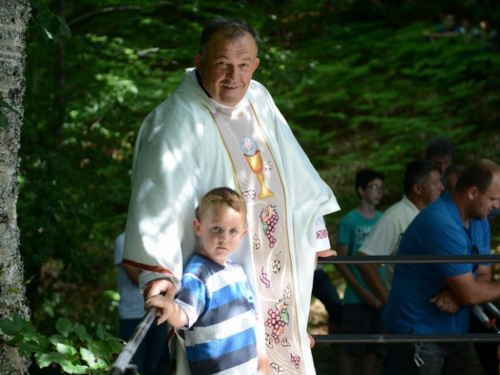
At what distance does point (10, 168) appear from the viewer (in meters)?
3.25

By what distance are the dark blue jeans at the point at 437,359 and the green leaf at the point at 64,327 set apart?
6.77ft

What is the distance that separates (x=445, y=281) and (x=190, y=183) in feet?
5.84

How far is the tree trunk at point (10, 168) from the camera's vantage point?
10.5 feet

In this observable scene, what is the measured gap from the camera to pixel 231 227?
3.10 meters

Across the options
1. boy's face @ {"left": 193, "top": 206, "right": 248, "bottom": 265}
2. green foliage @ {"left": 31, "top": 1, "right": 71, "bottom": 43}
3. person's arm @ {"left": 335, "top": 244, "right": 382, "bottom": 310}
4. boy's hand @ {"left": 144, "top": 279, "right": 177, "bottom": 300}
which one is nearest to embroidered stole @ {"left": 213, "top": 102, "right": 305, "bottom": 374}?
boy's face @ {"left": 193, "top": 206, "right": 248, "bottom": 265}

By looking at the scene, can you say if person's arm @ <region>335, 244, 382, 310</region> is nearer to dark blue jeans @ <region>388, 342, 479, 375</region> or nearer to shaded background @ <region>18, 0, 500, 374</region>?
dark blue jeans @ <region>388, 342, 479, 375</region>

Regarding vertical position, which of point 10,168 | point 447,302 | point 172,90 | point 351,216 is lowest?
point 447,302

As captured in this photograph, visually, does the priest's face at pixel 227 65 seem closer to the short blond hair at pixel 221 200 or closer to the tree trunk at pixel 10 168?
the short blond hair at pixel 221 200

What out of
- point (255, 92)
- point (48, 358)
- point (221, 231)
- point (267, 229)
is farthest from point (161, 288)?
point (255, 92)

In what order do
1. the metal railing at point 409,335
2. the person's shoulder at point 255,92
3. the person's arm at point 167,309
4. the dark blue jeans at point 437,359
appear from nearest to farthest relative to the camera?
1. the person's arm at point 167,309
2. the person's shoulder at point 255,92
3. the metal railing at point 409,335
4. the dark blue jeans at point 437,359

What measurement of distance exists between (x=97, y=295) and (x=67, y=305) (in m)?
1.49

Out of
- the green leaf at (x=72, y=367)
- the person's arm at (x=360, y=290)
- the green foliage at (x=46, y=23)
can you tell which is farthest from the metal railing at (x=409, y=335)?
the person's arm at (x=360, y=290)

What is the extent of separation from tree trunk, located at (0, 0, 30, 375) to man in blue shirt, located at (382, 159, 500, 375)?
206cm

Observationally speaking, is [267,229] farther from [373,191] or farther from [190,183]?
[373,191]
